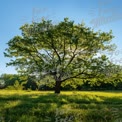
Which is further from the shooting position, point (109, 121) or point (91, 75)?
point (91, 75)

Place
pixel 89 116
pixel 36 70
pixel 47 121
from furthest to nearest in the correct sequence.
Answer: pixel 36 70
pixel 89 116
pixel 47 121

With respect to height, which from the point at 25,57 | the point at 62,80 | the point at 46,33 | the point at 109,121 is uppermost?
the point at 46,33

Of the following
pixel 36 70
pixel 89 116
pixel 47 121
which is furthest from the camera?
pixel 36 70

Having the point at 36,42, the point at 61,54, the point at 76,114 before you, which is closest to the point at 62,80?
the point at 61,54

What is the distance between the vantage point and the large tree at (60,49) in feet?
123

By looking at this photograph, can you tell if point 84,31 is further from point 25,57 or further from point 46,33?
point 25,57

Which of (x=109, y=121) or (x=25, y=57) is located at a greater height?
(x=25, y=57)

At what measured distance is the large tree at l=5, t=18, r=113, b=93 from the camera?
37.5 m

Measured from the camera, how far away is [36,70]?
37781 mm

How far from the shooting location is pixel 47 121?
1500 centimetres

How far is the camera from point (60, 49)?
38.7 metres

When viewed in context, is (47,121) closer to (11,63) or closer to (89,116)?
(89,116)

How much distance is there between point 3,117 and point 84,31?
81.2 feet

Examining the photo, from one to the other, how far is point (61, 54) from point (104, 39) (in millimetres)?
6054
